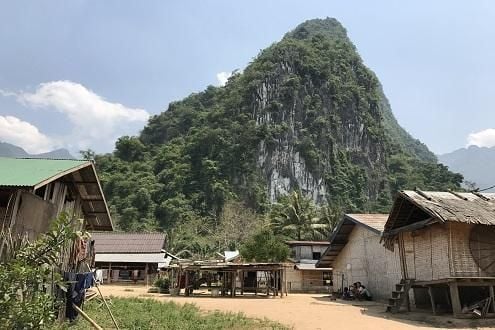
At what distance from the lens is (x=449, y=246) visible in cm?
1456

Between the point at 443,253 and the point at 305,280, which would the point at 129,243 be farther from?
the point at 443,253

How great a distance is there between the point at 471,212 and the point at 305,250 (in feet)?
70.9

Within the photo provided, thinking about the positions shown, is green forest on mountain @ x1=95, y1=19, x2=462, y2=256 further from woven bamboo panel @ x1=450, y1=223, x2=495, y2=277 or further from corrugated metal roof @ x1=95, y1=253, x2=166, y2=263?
woven bamboo panel @ x1=450, y1=223, x2=495, y2=277

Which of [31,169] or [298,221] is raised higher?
[298,221]

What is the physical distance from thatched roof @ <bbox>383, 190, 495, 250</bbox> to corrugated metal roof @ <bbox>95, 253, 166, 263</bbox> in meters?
23.8

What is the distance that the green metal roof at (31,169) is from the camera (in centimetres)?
844

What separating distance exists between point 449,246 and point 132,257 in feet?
94.9

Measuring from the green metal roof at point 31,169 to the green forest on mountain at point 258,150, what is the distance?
41977 millimetres

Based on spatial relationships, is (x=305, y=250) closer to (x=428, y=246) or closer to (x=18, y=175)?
(x=428, y=246)

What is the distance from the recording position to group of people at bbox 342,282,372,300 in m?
21.4

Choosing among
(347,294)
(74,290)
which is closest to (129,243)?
(347,294)

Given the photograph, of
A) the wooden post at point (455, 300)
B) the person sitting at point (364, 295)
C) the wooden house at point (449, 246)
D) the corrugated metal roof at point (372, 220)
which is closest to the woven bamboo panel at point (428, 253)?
the wooden house at point (449, 246)

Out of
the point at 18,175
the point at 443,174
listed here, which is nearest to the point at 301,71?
the point at 443,174

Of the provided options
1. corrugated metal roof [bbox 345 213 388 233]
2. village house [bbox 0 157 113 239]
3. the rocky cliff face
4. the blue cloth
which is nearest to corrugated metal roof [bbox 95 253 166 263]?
corrugated metal roof [bbox 345 213 388 233]
